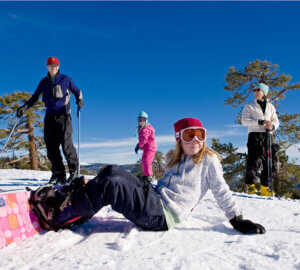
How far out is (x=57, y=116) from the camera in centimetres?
477

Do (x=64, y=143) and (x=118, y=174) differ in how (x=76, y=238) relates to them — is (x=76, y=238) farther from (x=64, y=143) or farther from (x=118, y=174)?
(x=64, y=143)

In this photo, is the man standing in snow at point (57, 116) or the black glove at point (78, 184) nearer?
the black glove at point (78, 184)

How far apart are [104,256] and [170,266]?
16.1 inches

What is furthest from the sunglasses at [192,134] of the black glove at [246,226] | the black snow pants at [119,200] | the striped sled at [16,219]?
the striped sled at [16,219]

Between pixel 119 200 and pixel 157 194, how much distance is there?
1.45 feet

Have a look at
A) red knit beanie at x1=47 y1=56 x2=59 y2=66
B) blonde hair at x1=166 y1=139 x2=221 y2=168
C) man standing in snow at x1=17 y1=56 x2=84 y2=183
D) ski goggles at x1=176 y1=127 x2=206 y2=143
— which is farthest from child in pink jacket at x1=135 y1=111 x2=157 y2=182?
ski goggles at x1=176 y1=127 x2=206 y2=143

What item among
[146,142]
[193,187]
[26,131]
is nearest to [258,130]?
[146,142]

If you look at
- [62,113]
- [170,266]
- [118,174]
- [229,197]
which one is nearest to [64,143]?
[62,113]

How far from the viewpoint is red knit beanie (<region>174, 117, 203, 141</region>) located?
249cm

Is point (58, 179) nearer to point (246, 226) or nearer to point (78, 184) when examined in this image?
point (78, 184)

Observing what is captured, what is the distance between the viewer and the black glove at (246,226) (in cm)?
207

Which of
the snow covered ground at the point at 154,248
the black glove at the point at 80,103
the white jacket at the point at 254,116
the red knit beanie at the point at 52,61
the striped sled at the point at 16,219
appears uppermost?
the red knit beanie at the point at 52,61

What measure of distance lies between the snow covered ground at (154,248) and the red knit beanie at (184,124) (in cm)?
87

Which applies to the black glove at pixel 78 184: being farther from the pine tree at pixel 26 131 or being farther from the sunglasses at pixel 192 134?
the pine tree at pixel 26 131
